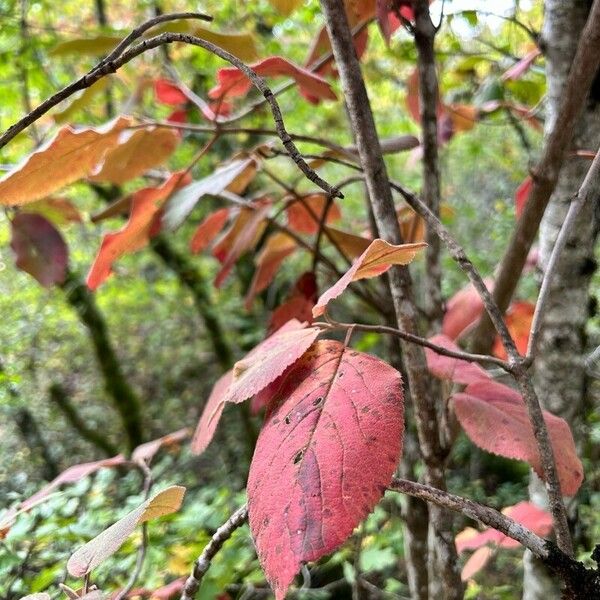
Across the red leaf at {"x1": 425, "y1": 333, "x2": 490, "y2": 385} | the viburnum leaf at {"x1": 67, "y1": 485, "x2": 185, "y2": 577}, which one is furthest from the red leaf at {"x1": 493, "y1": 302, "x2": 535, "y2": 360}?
the viburnum leaf at {"x1": 67, "y1": 485, "x2": 185, "y2": 577}

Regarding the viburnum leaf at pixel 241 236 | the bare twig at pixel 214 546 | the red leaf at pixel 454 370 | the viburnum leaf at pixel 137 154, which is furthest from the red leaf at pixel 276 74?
the bare twig at pixel 214 546

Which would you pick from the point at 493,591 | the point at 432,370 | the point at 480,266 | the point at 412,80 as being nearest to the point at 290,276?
the point at 480,266

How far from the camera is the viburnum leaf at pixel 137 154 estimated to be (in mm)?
661

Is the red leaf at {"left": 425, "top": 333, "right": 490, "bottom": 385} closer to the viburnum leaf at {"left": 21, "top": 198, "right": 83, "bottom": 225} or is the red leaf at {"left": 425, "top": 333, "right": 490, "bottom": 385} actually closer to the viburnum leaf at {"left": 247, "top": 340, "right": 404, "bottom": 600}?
the viburnum leaf at {"left": 247, "top": 340, "right": 404, "bottom": 600}

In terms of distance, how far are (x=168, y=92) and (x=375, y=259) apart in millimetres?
568

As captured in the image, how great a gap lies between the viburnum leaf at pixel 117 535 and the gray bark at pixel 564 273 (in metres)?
0.49

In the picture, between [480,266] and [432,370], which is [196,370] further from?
[432,370]

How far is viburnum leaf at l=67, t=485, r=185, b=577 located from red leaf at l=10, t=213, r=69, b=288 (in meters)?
0.52

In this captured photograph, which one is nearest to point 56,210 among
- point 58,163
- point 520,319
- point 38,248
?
point 38,248

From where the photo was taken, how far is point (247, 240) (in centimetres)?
79

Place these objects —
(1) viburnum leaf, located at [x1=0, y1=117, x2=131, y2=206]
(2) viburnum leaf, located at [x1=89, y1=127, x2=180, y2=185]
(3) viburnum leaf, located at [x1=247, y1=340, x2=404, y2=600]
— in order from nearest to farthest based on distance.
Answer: (3) viburnum leaf, located at [x1=247, y1=340, x2=404, y2=600]
(1) viburnum leaf, located at [x1=0, y1=117, x2=131, y2=206]
(2) viburnum leaf, located at [x1=89, y1=127, x2=180, y2=185]

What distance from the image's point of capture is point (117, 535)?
0.39 metres

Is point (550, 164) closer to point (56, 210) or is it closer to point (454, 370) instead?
point (454, 370)

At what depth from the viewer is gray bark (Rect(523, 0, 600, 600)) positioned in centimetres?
73
